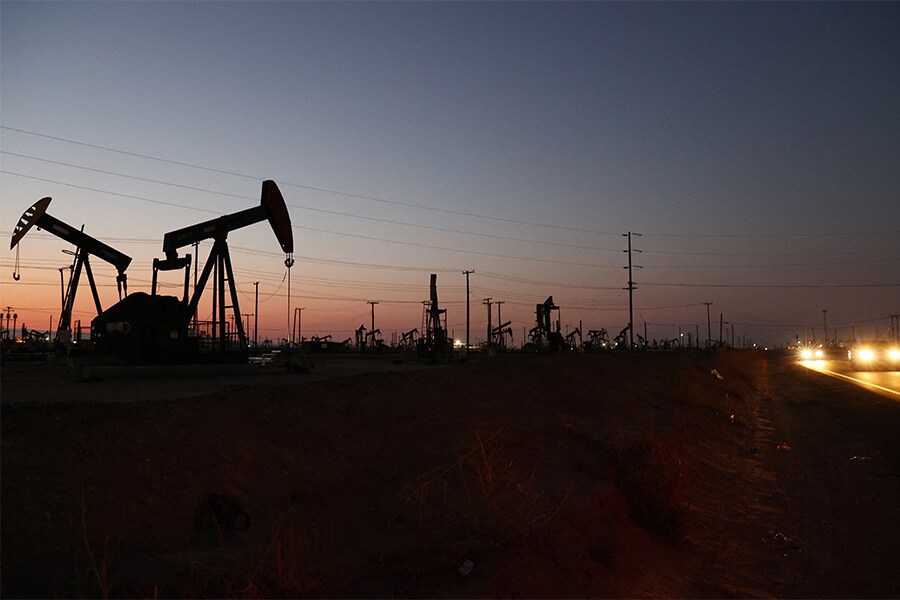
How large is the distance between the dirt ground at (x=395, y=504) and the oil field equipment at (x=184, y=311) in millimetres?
7500

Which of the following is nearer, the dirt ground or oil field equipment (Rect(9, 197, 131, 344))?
the dirt ground

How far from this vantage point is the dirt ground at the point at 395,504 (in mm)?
6191

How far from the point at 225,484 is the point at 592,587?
4622mm

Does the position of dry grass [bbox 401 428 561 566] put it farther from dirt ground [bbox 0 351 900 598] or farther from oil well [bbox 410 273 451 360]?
oil well [bbox 410 273 451 360]

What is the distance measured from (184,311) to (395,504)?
62.2 feet

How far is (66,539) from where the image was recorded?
6.05 m

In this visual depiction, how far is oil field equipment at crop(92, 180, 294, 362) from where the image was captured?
23484 millimetres

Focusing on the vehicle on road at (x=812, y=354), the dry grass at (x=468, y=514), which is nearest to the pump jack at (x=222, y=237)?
the dry grass at (x=468, y=514)

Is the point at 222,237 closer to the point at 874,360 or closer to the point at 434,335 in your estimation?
the point at 434,335

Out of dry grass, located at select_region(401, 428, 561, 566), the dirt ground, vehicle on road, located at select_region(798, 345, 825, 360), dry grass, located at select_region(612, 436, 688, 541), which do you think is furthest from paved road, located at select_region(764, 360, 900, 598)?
vehicle on road, located at select_region(798, 345, 825, 360)

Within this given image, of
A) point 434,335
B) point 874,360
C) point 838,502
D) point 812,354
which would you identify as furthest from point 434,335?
point 812,354

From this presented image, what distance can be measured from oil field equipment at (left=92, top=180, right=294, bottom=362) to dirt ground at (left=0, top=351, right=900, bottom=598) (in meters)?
7.50

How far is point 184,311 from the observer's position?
24.8m

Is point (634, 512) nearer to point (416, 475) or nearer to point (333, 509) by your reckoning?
point (416, 475)
